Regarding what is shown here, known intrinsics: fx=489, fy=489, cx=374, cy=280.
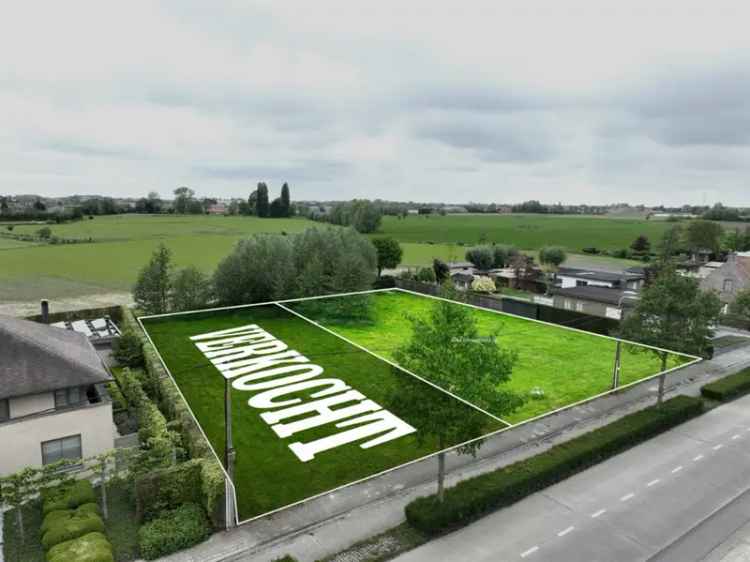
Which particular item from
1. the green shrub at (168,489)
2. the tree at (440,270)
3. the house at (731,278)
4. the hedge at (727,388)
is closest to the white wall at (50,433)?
the green shrub at (168,489)

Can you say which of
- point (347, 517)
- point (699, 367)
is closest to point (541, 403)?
point (347, 517)

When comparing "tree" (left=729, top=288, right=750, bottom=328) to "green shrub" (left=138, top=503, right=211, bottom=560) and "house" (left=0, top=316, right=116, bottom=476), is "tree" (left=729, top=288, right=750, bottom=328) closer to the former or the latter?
"green shrub" (left=138, top=503, right=211, bottom=560)

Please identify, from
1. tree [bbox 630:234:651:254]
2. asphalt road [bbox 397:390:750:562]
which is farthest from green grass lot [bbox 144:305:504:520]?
tree [bbox 630:234:651:254]

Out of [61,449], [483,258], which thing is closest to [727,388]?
[61,449]

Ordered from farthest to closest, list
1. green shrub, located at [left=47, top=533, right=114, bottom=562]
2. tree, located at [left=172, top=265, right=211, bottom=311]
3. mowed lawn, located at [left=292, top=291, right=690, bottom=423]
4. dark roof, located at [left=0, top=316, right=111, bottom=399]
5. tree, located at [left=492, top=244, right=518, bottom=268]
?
tree, located at [left=492, top=244, right=518, bottom=268], tree, located at [left=172, top=265, right=211, bottom=311], mowed lawn, located at [left=292, top=291, right=690, bottom=423], dark roof, located at [left=0, top=316, right=111, bottom=399], green shrub, located at [left=47, top=533, right=114, bottom=562]

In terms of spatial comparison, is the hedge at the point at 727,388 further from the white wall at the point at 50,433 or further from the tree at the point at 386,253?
the tree at the point at 386,253

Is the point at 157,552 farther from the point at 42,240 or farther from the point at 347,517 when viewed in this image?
the point at 42,240
